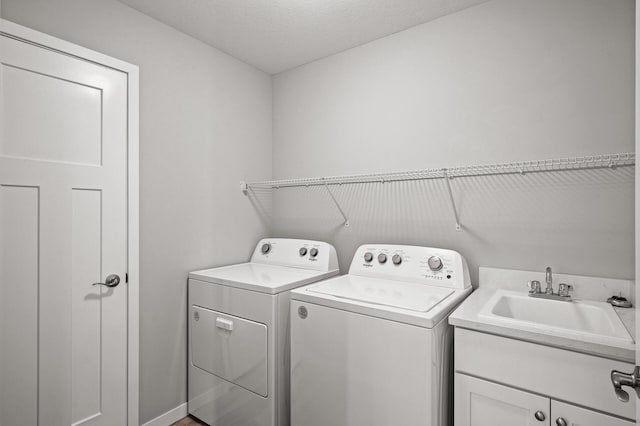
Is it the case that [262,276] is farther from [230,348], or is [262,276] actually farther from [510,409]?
[510,409]

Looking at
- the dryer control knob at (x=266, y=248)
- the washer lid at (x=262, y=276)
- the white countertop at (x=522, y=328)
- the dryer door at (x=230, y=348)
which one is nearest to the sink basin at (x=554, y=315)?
the white countertop at (x=522, y=328)

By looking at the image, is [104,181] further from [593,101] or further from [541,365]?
[593,101]

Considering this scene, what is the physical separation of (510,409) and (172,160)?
2.10 meters

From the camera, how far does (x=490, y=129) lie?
1771mm

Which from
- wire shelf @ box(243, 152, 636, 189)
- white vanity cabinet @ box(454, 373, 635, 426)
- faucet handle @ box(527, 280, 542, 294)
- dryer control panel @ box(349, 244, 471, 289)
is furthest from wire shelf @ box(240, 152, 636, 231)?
white vanity cabinet @ box(454, 373, 635, 426)

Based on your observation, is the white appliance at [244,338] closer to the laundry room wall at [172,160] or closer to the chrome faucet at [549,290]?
the laundry room wall at [172,160]

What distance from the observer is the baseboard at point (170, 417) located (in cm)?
194

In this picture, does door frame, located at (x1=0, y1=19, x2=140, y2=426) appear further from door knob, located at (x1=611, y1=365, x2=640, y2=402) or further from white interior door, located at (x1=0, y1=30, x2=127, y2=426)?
door knob, located at (x1=611, y1=365, x2=640, y2=402)

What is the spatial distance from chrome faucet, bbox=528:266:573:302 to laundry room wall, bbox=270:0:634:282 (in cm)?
9

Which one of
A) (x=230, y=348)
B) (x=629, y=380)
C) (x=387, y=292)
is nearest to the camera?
(x=629, y=380)

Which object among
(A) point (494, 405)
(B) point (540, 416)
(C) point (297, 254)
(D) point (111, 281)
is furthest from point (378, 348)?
(D) point (111, 281)

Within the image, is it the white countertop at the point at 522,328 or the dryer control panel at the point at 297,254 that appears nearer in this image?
the white countertop at the point at 522,328

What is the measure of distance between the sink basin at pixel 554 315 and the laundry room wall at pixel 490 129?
0.67ft

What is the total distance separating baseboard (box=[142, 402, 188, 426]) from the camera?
1940 mm
